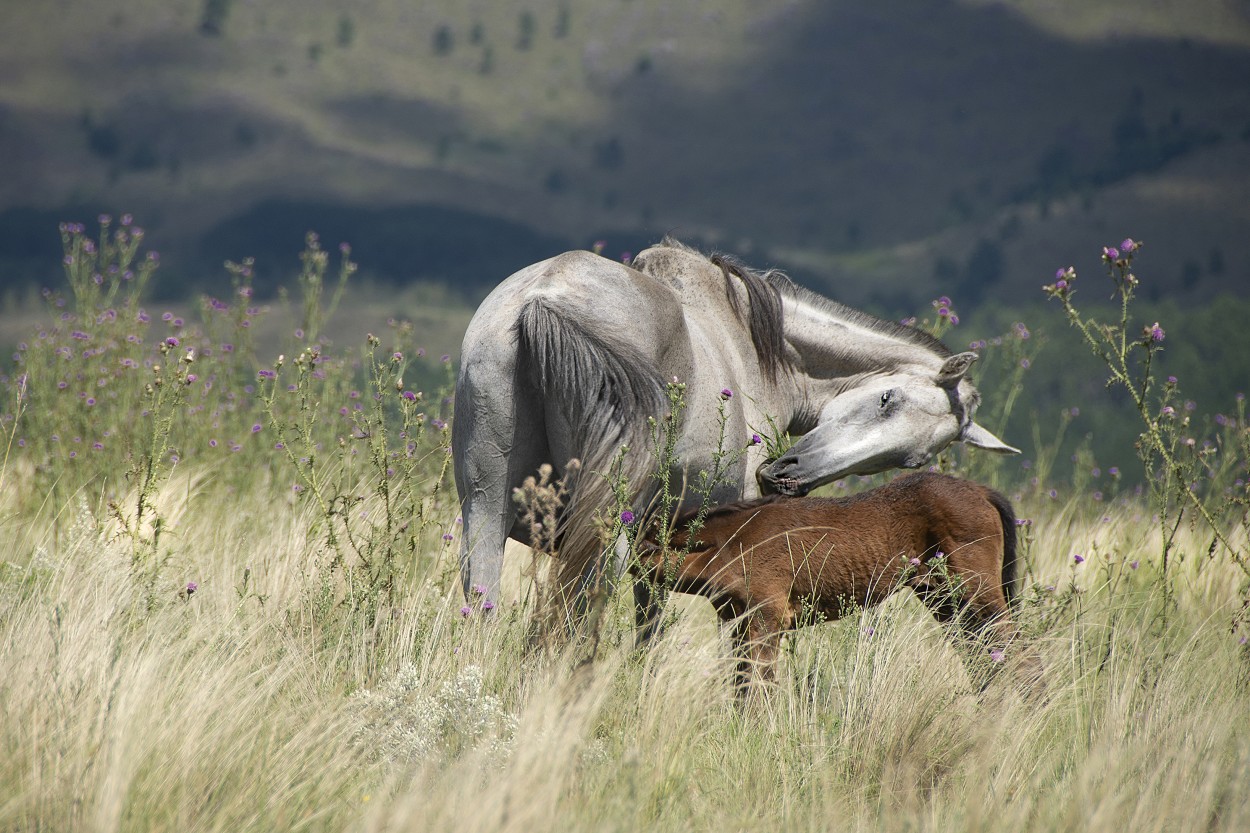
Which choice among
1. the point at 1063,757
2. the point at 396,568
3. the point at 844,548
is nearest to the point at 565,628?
the point at 396,568

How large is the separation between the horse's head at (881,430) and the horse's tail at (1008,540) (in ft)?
2.17

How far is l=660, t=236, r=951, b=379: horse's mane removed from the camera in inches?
196

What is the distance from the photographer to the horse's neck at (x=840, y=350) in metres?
5.18

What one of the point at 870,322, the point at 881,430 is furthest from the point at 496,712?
the point at 870,322

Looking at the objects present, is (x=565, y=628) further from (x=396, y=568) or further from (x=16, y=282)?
(x=16, y=282)

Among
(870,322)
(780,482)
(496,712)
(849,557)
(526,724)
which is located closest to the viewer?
(526,724)

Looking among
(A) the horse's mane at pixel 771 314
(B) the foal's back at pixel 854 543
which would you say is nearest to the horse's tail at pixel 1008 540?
(B) the foal's back at pixel 854 543

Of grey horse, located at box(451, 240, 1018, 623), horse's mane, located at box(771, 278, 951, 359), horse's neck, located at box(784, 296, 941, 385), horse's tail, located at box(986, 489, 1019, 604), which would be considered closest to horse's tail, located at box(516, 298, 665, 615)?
grey horse, located at box(451, 240, 1018, 623)

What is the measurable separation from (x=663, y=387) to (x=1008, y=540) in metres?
1.36

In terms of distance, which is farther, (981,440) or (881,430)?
(981,440)

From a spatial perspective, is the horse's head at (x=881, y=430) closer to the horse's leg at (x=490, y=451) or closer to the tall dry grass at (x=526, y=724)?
the tall dry grass at (x=526, y=724)

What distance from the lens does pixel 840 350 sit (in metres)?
5.19

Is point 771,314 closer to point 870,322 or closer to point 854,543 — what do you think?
point 870,322

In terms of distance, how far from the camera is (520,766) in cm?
276
